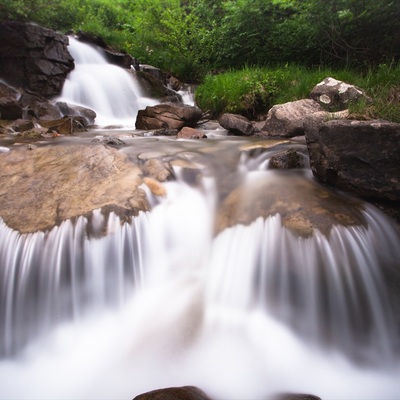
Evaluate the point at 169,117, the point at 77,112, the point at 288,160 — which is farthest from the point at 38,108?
the point at 288,160

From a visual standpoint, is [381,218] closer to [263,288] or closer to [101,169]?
[263,288]

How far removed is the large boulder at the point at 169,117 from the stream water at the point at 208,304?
379 cm

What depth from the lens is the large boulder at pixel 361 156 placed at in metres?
2.62

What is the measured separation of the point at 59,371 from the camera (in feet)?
6.81

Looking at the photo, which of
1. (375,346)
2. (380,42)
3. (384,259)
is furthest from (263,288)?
(380,42)

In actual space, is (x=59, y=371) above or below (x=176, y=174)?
below

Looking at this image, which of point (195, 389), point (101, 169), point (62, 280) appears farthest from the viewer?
point (101, 169)

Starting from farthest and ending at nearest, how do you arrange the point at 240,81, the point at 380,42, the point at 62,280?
the point at 240,81 → the point at 380,42 → the point at 62,280

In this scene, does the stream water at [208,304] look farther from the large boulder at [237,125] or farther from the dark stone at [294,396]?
the large boulder at [237,125]

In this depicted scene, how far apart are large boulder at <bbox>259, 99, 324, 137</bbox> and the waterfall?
3868mm

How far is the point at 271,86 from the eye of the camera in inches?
265

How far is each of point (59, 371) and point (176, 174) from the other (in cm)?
208

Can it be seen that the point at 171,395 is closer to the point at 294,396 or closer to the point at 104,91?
the point at 294,396

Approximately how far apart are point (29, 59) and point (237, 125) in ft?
21.2
